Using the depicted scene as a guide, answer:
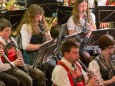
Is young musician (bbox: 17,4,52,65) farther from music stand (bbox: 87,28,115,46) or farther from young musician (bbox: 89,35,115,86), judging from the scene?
young musician (bbox: 89,35,115,86)

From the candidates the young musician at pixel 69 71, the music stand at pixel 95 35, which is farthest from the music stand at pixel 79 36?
the young musician at pixel 69 71

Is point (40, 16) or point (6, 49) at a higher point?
point (40, 16)

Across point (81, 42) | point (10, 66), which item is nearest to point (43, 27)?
point (81, 42)

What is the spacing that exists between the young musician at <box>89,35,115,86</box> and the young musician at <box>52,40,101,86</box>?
212 millimetres

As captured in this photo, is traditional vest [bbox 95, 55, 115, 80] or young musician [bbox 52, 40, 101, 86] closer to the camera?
young musician [bbox 52, 40, 101, 86]

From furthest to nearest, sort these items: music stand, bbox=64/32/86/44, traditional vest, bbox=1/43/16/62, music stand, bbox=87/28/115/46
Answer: music stand, bbox=87/28/115/46 < music stand, bbox=64/32/86/44 < traditional vest, bbox=1/43/16/62

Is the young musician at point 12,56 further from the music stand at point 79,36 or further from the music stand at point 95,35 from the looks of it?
the music stand at point 95,35

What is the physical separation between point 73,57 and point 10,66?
1.08 m

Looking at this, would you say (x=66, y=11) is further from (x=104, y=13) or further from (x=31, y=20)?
(x=31, y=20)

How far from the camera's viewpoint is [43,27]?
4574 millimetres

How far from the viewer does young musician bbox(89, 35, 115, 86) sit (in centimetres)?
330

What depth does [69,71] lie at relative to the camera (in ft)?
9.82

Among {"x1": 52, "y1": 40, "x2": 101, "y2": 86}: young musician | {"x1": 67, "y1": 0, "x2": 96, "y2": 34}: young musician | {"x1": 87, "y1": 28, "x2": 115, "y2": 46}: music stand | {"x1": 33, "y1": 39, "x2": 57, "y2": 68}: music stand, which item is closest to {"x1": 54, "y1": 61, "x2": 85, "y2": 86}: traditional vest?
{"x1": 52, "y1": 40, "x2": 101, "y2": 86}: young musician

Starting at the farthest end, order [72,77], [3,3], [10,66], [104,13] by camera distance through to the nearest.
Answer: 1. [3,3]
2. [104,13]
3. [10,66]
4. [72,77]
